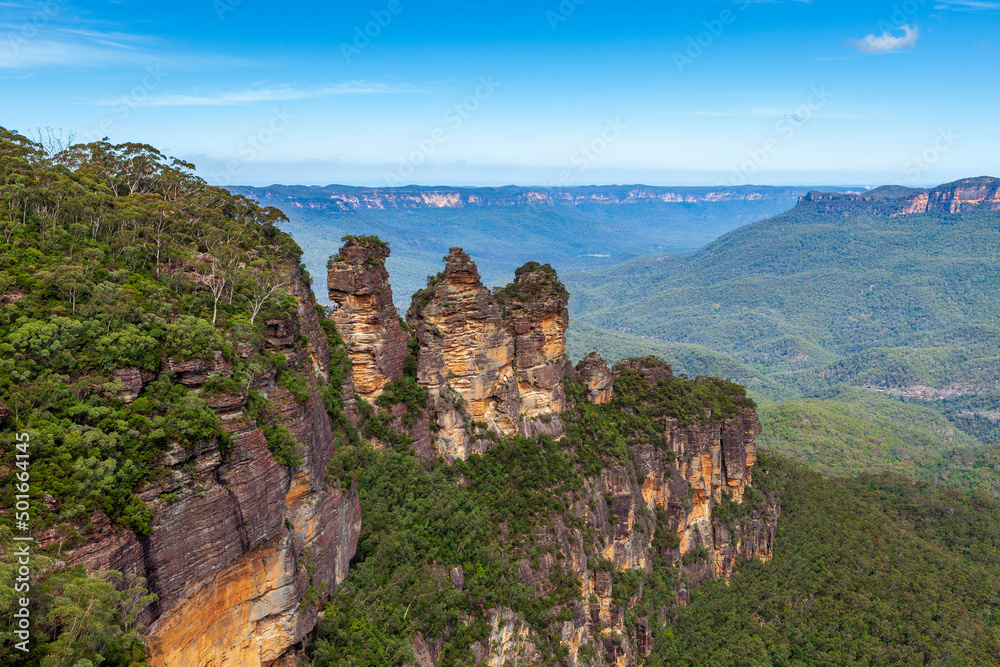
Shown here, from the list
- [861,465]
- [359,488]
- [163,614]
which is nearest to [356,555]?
[359,488]

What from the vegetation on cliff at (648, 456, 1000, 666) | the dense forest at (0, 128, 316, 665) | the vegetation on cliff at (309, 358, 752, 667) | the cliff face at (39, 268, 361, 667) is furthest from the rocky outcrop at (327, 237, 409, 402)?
the vegetation on cliff at (648, 456, 1000, 666)

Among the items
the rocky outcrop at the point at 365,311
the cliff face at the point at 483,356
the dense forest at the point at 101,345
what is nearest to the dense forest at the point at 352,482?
the dense forest at the point at 101,345

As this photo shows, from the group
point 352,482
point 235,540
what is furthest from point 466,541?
point 235,540

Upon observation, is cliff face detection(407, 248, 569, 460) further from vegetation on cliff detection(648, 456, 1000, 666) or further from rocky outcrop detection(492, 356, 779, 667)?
vegetation on cliff detection(648, 456, 1000, 666)

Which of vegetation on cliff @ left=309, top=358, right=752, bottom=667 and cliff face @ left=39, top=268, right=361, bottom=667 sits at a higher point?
cliff face @ left=39, top=268, right=361, bottom=667

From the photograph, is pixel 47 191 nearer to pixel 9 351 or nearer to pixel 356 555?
pixel 9 351

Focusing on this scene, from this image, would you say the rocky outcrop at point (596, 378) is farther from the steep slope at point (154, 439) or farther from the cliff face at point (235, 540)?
the cliff face at point (235, 540)

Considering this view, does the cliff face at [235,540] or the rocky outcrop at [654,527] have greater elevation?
the cliff face at [235,540]
